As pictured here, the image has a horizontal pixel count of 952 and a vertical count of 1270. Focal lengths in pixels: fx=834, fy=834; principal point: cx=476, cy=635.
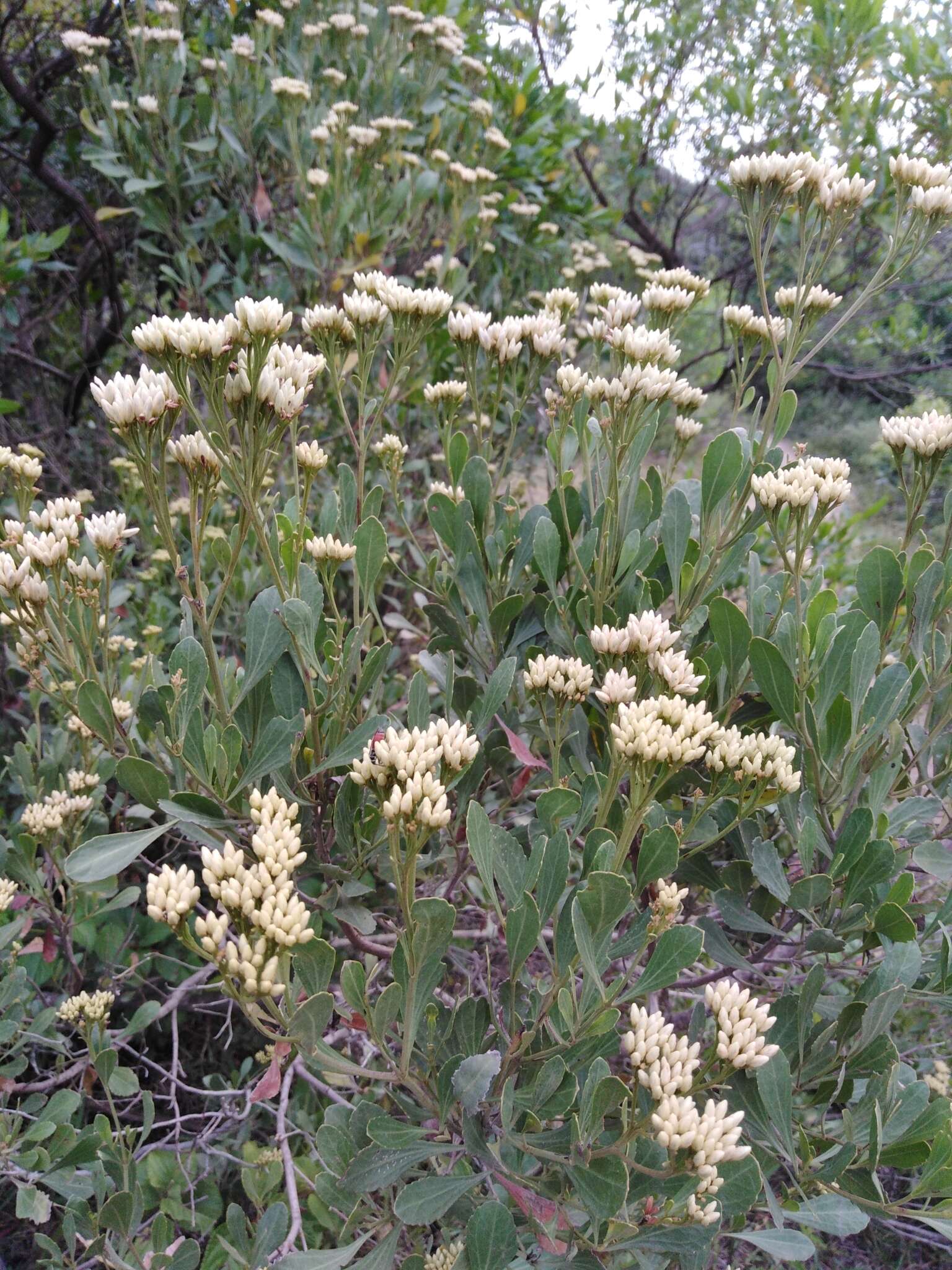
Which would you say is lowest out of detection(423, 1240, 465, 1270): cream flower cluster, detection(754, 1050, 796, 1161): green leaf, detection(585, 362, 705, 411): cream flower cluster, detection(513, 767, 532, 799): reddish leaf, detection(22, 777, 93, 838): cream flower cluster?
detection(423, 1240, 465, 1270): cream flower cluster

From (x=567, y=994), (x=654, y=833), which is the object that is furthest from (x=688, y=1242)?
(x=654, y=833)

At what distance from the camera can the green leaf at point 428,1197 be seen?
1.05 meters

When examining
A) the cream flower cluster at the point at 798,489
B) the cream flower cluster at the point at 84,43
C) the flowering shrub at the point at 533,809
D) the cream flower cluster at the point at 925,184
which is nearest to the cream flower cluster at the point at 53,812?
the flowering shrub at the point at 533,809

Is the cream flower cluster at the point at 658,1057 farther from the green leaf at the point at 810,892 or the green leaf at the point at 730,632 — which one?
the green leaf at the point at 730,632

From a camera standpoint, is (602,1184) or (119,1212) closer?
(602,1184)

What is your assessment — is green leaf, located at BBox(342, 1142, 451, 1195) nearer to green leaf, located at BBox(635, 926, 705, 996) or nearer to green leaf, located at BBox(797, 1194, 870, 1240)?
green leaf, located at BBox(635, 926, 705, 996)

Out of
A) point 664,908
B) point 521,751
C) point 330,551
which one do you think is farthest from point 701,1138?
point 330,551

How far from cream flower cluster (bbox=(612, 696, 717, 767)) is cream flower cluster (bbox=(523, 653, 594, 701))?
16cm

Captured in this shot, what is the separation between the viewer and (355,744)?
4.09 feet

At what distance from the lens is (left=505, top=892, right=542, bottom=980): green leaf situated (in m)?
1.05

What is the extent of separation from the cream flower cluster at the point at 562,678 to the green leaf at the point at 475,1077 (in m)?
0.52

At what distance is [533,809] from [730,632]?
0.59 meters

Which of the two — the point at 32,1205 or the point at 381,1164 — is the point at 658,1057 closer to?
the point at 381,1164

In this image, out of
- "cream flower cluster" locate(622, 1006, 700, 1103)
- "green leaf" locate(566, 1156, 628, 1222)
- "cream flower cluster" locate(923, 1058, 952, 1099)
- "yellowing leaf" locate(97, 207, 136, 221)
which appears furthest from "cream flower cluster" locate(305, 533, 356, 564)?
"yellowing leaf" locate(97, 207, 136, 221)
